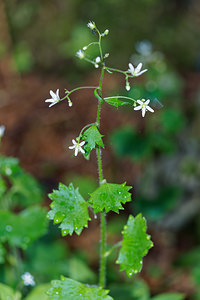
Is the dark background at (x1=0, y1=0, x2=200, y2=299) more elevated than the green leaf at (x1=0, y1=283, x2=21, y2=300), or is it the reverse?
the dark background at (x1=0, y1=0, x2=200, y2=299)

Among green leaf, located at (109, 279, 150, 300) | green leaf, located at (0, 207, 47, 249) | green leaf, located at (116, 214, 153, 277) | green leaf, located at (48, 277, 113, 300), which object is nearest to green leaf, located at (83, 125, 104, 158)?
green leaf, located at (116, 214, 153, 277)

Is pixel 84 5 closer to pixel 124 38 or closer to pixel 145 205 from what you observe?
pixel 124 38

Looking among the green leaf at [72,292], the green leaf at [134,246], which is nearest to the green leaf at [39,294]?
the green leaf at [72,292]

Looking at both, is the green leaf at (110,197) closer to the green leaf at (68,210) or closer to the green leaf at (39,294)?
the green leaf at (68,210)

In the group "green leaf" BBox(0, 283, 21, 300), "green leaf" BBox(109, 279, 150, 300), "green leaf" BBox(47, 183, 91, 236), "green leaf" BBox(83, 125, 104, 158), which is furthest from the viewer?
"green leaf" BBox(109, 279, 150, 300)

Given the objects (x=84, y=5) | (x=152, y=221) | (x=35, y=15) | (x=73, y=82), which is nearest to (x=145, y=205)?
(x=152, y=221)

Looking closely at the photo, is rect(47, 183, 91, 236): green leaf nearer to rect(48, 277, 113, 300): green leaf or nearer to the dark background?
rect(48, 277, 113, 300): green leaf
